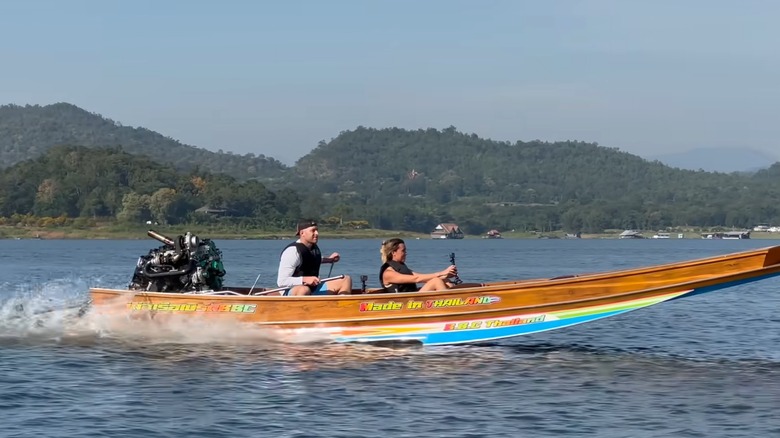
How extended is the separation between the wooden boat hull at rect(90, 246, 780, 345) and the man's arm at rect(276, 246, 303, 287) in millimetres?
265

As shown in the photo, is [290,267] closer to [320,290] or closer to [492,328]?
[320,290]

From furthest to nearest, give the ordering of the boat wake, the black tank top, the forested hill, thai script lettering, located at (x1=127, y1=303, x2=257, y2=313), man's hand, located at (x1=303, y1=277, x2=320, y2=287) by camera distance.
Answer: the forested hill
the boat wake
thai script lettering, located at (x1=127, y1=303, x2=257, y2=313)
man's hand, located at (x1=303, y1=277, x2=320, y2=287)
the black tank top

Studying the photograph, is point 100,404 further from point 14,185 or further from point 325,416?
point 14,185

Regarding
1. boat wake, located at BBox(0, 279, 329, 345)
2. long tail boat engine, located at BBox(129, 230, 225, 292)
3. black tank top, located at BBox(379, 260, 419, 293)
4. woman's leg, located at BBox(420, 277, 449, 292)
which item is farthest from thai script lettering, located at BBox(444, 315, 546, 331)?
long tail boat engine, located at BBox(129, 230, 225, 292)

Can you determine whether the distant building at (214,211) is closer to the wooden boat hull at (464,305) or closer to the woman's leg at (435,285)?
the wooden boat hull at (464,305)

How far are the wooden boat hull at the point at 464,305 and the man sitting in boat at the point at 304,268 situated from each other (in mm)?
253

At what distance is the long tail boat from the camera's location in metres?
18.5

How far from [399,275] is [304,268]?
5.58 ft

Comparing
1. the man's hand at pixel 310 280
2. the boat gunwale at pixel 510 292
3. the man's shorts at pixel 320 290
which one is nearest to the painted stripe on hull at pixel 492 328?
the boat gunwale at pixel 510 292

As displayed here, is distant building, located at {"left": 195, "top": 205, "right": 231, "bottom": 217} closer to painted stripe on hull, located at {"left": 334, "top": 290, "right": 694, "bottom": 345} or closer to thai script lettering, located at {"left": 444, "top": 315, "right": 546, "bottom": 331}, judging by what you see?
painted stripe on hull, located at {"left": 334, "top": 290, "right": 694, "bottom": 345}

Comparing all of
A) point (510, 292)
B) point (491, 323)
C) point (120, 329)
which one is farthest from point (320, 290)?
point (120, 329)

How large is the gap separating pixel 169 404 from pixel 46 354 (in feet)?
17.7

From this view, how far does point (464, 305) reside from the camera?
19.5 metres

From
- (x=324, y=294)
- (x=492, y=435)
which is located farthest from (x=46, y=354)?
(x=492, y=435)
